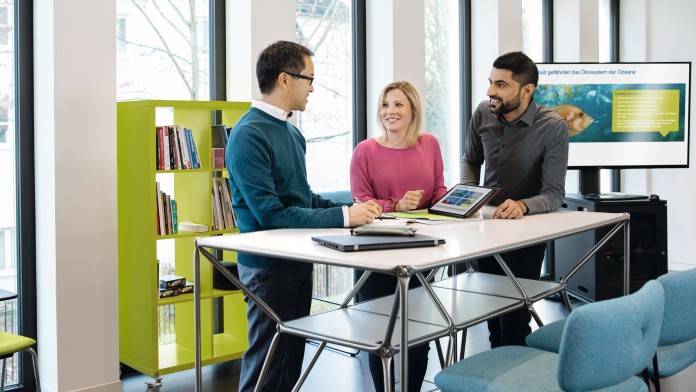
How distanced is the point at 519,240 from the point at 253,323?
985mm

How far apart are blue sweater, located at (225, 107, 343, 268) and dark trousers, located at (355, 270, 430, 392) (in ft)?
1.89

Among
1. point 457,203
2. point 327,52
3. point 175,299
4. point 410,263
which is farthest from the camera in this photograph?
point 327,52

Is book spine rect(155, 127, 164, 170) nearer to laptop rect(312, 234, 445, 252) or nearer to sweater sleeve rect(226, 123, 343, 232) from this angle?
sweater sleeve rect(226, 123, 343, 232)

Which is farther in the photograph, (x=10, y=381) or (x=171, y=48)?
(x=171, y=48)

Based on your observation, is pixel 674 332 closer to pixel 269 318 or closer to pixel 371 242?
pixel 371 242

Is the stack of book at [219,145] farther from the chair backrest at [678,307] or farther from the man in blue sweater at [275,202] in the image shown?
the chair backrest at [678,307]

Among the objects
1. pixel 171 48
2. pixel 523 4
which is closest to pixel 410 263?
A: pixel 171 48

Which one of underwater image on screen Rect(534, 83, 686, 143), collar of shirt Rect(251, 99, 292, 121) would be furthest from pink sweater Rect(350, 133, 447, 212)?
underwater image on screen Rect(534, 83, 686, 143)

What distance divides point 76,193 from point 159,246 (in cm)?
79

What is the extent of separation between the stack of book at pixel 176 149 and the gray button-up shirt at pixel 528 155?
147 cm

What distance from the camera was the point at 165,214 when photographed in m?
4.01

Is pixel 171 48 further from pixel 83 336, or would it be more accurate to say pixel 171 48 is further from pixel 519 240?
pixel 519 240

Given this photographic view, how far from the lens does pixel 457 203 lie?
3.25m

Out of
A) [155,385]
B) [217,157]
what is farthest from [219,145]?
[155,385]
